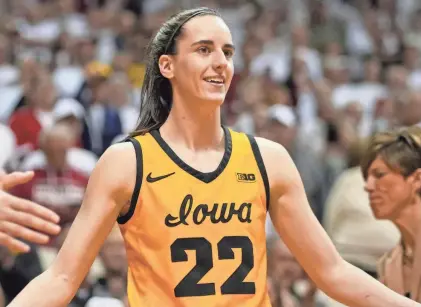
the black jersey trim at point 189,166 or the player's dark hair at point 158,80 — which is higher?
the player's dark hair at point 158,80

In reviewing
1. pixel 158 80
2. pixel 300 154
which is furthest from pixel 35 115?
pixel 158 80

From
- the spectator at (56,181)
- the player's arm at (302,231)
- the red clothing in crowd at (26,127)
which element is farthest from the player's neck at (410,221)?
the red clothing in crowd at (26,127)

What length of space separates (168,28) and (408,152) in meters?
1.54

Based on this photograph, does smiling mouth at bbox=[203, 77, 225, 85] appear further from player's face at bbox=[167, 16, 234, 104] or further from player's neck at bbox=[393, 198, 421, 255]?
player's neck at bbox=[393, 198, 421, 255]

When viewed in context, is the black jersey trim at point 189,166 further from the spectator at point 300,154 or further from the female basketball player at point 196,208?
the spectator at point 300,154

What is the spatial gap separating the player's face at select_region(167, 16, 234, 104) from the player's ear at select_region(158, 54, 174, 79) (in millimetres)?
58

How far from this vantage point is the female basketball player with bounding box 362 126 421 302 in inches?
201

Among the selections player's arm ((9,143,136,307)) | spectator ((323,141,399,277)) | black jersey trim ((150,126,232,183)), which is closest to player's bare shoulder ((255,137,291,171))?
black jersey trim ((150,126,232,183))

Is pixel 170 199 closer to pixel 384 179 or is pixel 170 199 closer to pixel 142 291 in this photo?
pixel 142 291

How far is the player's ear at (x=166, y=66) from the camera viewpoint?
4207 millimetres

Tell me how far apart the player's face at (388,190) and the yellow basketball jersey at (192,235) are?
1.22 metres

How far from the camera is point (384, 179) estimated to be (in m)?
5.17

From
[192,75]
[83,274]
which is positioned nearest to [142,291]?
[83,274]

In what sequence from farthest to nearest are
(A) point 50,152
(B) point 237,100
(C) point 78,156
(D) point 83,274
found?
(B) point 237,100, (C) point 78,156, (A) point 50,152, (D) point 83,274
